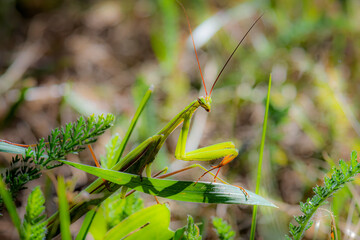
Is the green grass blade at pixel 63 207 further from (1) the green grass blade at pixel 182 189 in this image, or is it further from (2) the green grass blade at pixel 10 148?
(2) the green grass blade at pixel 10 148

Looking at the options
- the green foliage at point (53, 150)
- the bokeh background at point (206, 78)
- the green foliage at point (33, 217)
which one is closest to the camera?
the green foliage at point (33, 217)

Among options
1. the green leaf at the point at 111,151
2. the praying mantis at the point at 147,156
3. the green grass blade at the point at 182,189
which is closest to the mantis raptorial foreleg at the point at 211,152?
the praying mantis at the point at 147,156

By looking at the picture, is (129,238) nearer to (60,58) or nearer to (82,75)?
(82,75)

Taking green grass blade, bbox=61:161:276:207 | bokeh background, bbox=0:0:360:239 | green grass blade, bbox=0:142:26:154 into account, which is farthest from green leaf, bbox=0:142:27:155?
bokeh background, bbox=0:0:360:239

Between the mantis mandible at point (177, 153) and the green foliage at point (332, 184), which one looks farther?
the mantis mandible at point (177, 153)

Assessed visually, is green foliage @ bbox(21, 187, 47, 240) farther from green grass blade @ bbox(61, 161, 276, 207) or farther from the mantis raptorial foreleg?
the mantis raptorial foreleg

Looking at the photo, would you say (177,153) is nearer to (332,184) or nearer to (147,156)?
(147,156)
